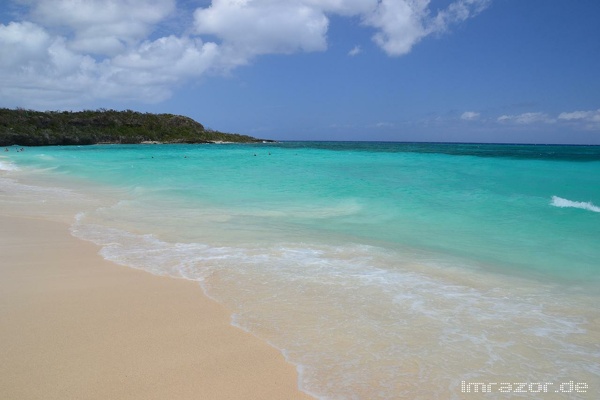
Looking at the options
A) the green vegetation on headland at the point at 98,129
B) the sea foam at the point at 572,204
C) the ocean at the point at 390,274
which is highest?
the green vegetation on headland at the point at 98,129

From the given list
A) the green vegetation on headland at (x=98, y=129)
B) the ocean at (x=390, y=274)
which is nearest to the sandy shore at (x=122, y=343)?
the ocean at (x=390, y=274)

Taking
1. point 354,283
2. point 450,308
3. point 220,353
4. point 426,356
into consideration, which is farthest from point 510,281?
point 220,353

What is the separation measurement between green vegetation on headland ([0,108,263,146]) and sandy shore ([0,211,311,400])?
173ft

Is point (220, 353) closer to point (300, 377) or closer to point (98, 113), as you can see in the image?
point (300, 377)

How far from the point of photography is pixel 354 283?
4500mm

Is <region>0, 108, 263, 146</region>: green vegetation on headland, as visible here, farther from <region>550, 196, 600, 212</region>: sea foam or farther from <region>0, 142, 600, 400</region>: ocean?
<region>550, 196, 600, 212</region>: sea foam

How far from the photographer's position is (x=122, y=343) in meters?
3.01

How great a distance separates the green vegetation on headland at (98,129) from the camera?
49.6m

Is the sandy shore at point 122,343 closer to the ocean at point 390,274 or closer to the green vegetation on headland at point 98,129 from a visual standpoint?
the ocean at point 390,274

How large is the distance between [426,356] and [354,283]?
1.55m

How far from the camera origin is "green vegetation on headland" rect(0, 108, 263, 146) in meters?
49.6

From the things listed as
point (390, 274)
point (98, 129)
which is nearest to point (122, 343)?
point (390, 274)

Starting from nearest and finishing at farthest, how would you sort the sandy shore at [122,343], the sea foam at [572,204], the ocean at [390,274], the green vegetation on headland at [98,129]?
the sandy shore at [122,343]
the ocean at [390,274]
the sea foam at [572,204]
the green vegetation on headland at [98,129]

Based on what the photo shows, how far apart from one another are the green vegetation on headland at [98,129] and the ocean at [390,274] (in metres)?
45.4
